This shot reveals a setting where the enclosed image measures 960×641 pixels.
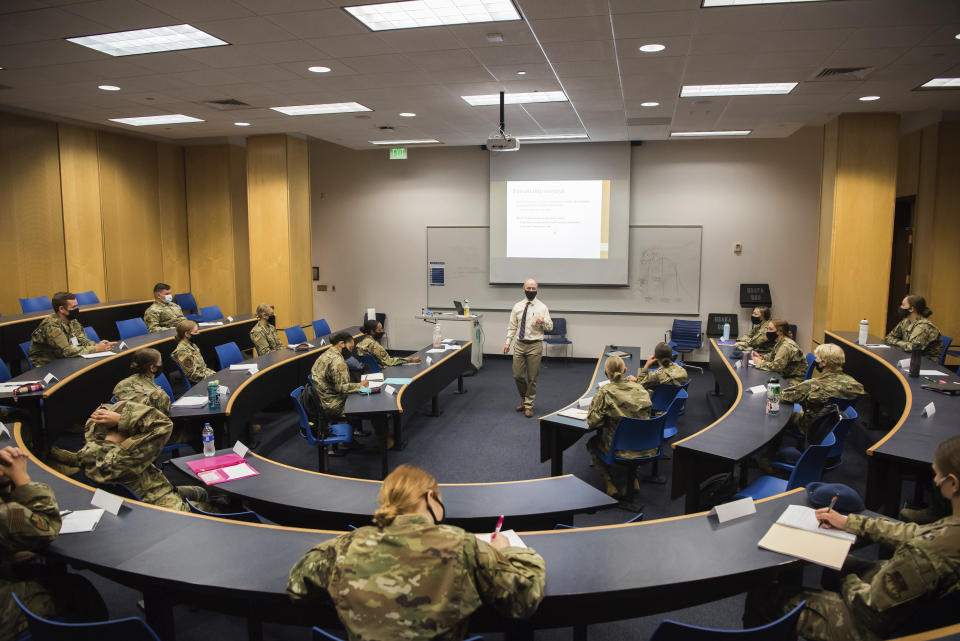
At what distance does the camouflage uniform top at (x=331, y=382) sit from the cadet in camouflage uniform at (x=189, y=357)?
1409mm

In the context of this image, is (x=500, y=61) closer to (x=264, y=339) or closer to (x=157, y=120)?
(x=264, y=339)

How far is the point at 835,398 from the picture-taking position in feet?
15.4

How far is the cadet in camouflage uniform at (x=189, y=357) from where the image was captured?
19.9ft

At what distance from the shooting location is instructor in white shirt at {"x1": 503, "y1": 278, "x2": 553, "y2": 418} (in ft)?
24.0

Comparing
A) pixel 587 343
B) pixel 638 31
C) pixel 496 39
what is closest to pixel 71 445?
pixel 496 39

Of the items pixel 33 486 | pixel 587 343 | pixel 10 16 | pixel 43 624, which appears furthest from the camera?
pixel 587 343

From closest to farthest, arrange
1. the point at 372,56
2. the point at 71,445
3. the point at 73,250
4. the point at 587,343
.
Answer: the point at 372,56 < the point at 71,445 < the point at 73,250 < the point at 587,343

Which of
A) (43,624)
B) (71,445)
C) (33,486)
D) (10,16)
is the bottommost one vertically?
(71,445)

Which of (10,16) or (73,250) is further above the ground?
(10,16)

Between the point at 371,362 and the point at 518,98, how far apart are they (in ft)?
11.1

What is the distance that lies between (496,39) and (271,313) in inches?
184

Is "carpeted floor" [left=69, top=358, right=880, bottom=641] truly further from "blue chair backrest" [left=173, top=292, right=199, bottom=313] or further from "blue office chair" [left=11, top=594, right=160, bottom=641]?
"blue chair backrest" [left=173, top=292, right=199, bottom=313]

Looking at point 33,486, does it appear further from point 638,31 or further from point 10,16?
point 638,31

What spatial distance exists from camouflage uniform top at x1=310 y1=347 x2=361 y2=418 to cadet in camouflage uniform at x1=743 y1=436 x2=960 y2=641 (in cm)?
387
